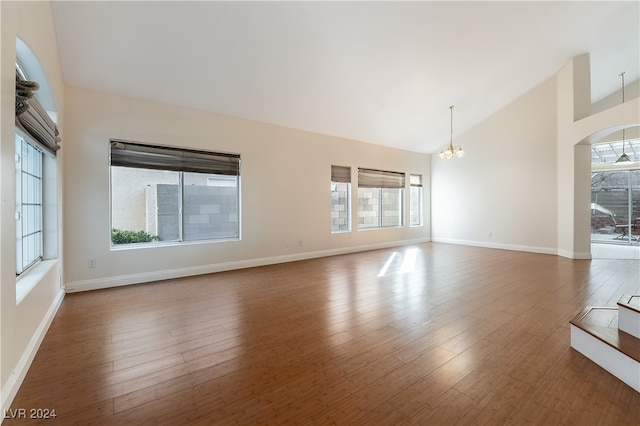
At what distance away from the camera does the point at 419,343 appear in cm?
233

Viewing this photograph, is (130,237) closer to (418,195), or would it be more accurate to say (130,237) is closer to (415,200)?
(415,200)

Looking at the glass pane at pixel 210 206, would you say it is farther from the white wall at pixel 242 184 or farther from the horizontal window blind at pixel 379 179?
the horizontal window blind at pixel 379 179

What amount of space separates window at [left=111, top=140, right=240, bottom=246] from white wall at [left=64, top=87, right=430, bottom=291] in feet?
0.55

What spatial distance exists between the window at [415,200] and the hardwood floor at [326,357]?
4722mm

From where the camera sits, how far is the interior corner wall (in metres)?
6.52

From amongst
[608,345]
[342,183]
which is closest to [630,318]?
[608,345]

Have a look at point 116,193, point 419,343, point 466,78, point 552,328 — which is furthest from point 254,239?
point 466,78

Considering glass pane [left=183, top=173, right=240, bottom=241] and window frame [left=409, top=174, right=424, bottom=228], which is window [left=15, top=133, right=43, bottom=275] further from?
window frame [left=409, top=174, right=424, bottom=228]

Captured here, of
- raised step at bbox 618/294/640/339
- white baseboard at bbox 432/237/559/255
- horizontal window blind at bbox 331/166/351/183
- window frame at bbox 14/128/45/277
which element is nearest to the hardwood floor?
raised step at bbox 618/294/640/339

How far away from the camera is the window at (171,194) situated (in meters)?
4.16

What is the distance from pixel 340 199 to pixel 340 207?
0.19 meters

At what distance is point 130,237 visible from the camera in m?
4.27

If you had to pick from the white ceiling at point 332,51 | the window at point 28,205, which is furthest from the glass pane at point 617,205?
the window at point 28,205

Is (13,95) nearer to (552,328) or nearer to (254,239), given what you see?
(254,239)
